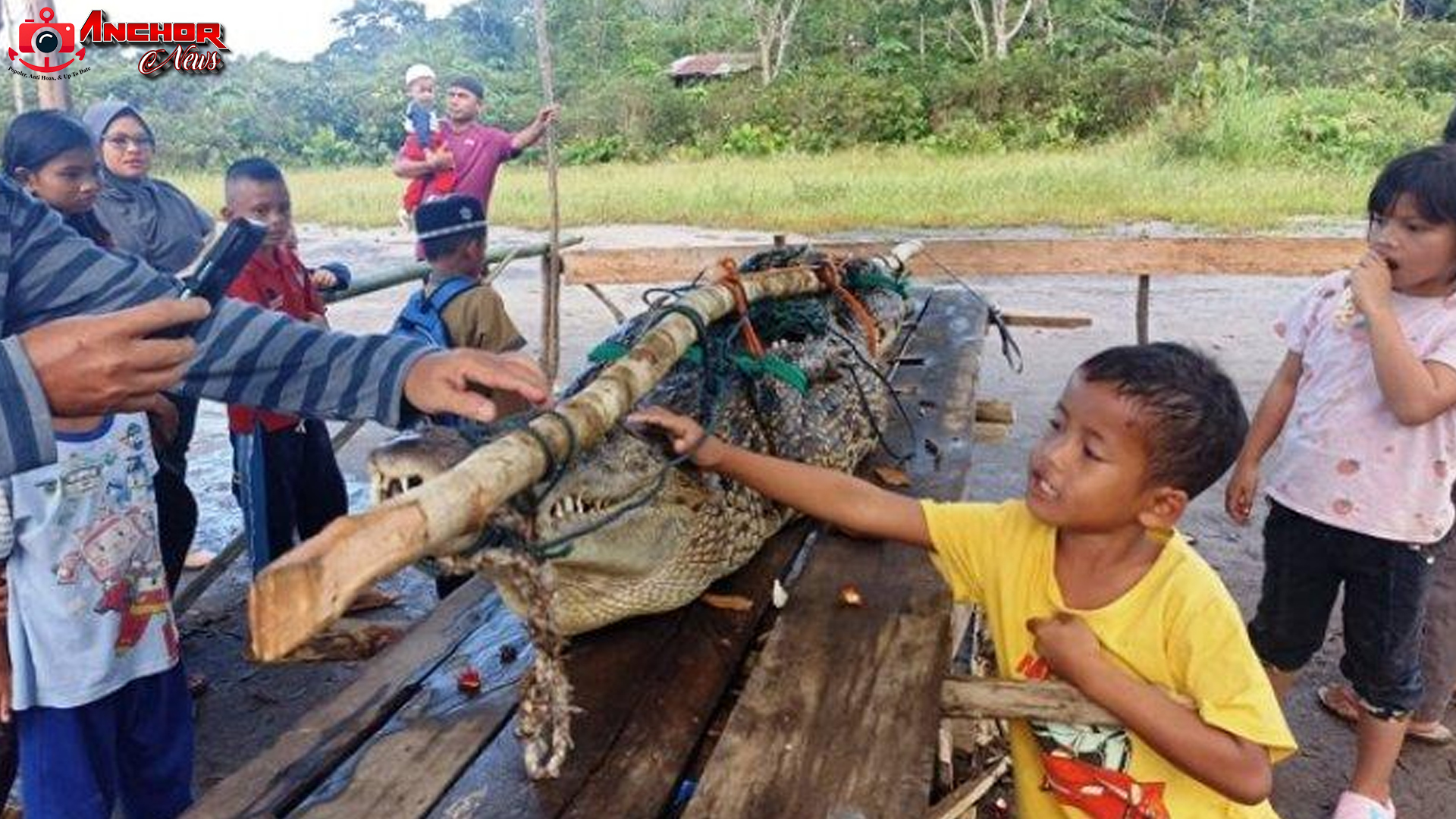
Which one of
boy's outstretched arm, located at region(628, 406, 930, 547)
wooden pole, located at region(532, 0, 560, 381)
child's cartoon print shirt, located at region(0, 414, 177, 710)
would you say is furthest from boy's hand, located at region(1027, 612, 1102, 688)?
wooden pole, located at region(532, 0, 560, 381)

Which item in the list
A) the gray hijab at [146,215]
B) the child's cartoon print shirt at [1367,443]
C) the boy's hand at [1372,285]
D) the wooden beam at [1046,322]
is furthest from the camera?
the wooden beam at [1046,322]

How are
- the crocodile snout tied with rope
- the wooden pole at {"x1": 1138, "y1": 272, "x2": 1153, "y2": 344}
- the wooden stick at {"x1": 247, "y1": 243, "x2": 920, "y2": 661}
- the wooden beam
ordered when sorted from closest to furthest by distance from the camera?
the wooden stick at {"x1": 247, "y1": 243, "x2": 920, "y2": 661}
the crocodile snout tied with rope
the wooden pole at {"x1": 1138, "y1": 272, "x2": 1153, "y2": 344}
the wooden beam

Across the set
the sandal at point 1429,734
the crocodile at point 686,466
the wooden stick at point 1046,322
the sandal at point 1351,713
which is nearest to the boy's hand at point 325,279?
the crocodile at point 686,466

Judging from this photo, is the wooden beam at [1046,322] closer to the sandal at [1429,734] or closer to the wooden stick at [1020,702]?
the sandal at [1429,734]

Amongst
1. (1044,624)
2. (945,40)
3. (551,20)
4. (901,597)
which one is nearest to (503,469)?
(1044,624)

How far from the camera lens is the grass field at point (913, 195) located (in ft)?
44.0

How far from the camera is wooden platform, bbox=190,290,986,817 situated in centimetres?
158

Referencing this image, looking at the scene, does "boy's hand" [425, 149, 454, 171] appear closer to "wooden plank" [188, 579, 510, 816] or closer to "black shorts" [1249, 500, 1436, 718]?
"wooden plank" [188, 579, 510, 816]

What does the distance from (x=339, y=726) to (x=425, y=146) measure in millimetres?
7010

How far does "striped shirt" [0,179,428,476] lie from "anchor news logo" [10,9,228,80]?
2706 mm

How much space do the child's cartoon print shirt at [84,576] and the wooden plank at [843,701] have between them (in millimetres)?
1389

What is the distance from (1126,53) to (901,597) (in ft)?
75.3

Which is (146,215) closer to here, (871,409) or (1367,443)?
(871,409)

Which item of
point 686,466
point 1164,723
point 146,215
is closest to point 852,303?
point 686,466
